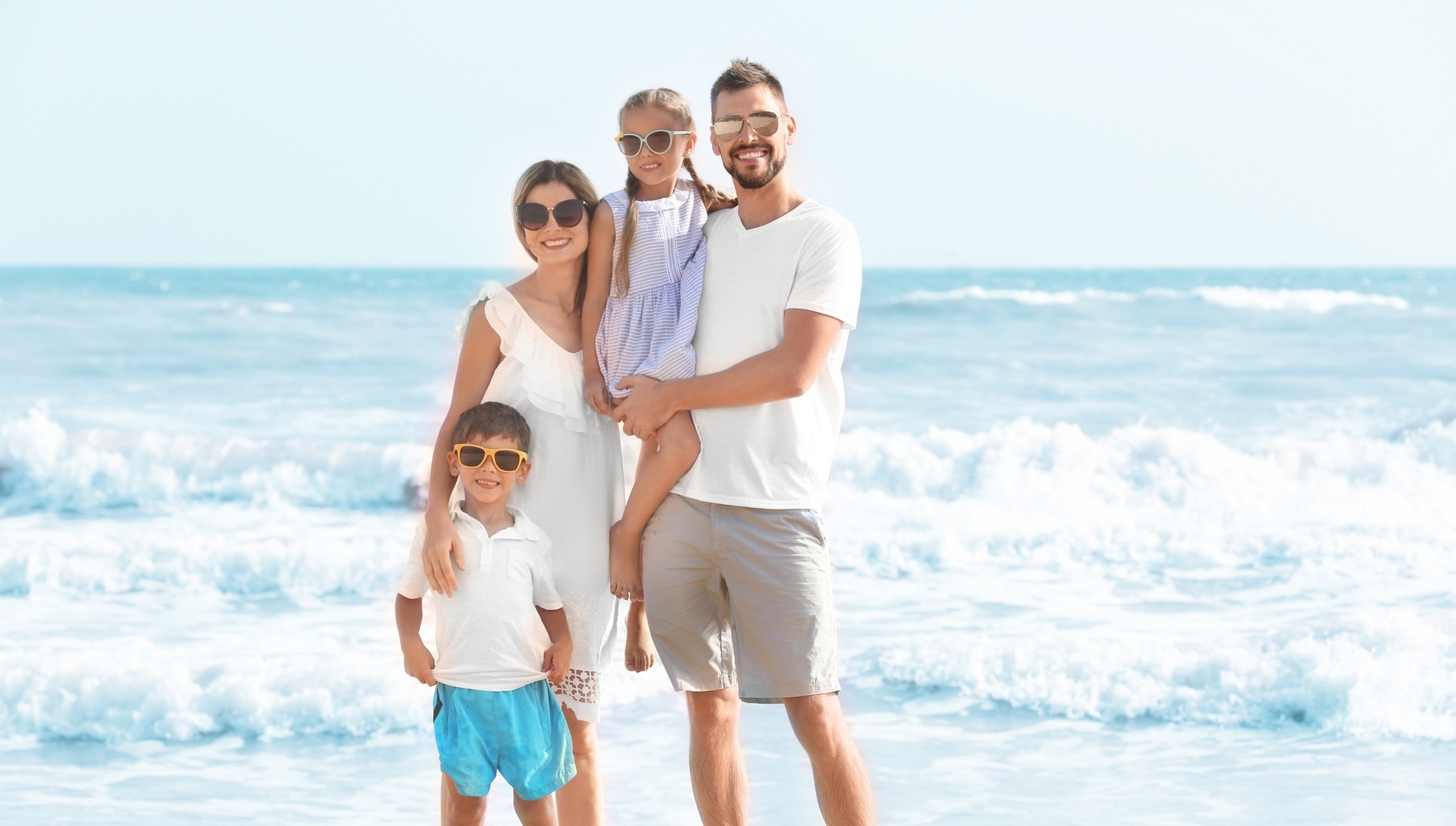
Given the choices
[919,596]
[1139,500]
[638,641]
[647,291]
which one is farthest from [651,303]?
[1139,500]

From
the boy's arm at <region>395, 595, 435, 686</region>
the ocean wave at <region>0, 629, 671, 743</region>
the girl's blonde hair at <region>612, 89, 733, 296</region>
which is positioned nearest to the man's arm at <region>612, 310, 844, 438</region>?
the girl's blonde hair at <region>612, 89, 733, 296</region>

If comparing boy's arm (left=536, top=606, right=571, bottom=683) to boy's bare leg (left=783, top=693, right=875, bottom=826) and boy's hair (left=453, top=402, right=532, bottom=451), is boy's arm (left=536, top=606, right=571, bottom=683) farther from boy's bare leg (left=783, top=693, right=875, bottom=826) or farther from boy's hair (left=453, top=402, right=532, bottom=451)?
boy's bare leg (left=783, top=693, right=875, bottom=826)

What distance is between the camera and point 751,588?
9.37ft

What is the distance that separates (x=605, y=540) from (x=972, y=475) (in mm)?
8016

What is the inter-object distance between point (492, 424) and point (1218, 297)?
21.7 meters

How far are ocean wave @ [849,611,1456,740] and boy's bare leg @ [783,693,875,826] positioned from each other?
255cm

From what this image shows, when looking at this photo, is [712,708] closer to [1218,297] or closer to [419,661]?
[419,661]

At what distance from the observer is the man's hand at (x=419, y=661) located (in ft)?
9.23

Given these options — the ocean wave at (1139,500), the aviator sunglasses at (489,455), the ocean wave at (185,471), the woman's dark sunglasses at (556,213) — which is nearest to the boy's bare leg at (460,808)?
the aviator sunglasses at (489,455)

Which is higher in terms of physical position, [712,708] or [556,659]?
[556,659]

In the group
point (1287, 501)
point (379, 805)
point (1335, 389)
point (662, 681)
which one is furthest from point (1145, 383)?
point (379, 805)

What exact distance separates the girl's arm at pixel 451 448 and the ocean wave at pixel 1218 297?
18.8m

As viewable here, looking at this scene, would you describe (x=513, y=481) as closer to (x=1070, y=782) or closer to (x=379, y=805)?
(x=379, y=805)

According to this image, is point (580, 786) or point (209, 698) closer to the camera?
point (580, 786)
